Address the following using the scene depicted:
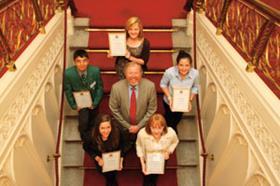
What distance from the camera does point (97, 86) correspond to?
13.8ft

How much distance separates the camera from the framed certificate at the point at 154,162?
346cm

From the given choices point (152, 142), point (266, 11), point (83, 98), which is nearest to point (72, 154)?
point (83, 98)

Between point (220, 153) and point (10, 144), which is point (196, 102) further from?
point (10, 144)

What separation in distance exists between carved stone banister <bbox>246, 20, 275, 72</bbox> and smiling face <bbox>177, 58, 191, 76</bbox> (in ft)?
2.10

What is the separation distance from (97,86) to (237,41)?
5.37 ft

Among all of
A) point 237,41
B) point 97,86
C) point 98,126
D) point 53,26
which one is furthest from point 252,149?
point 53,26

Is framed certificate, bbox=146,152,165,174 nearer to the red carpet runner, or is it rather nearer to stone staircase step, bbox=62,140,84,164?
the red carpet runner

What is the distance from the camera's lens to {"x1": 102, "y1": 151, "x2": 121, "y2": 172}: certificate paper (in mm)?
3566

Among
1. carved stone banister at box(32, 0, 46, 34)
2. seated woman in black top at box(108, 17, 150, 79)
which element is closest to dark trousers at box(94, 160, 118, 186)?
seated woman in black top at box(108, 17, 150, 79)

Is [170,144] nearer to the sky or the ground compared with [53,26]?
nearer to the ground

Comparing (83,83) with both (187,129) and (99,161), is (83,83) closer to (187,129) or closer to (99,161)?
(99,161)

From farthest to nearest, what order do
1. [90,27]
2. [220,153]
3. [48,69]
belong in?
[90,27], [48,69], [220,153]

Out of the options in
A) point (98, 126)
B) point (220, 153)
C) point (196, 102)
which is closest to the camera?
point (98, 126)

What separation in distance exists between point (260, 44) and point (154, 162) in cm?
145
